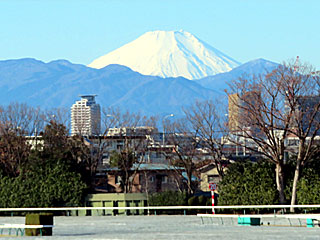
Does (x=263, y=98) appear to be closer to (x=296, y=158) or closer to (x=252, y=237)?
(x=296, y=158)

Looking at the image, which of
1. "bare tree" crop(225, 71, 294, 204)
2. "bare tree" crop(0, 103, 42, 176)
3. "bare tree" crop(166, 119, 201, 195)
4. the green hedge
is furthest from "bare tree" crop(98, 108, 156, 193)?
the green hedge

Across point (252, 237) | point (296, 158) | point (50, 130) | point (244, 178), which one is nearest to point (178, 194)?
point (244, 178)

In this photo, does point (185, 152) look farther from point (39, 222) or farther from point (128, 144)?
point (39, 222)

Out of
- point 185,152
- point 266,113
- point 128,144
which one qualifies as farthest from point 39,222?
point 128,144

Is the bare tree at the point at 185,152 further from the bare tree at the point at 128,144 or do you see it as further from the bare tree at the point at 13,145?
the bare tree at the point at 13,145

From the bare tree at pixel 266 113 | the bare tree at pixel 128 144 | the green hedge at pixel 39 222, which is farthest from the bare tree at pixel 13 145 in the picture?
the green hedge at pixel 39 222

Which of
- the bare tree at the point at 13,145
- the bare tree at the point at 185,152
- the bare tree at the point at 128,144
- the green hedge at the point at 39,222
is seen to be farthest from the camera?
the bare tree at the point at 128,144

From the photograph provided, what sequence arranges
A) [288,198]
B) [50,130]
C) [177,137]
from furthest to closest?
[177,137]
[50,130]
[288,198]

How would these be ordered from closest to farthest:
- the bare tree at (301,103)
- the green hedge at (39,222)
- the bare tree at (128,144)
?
the green hedge at (39,222)
the bare tree at (301,103)
the bare tree at (128,144)

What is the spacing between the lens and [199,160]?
7775cm

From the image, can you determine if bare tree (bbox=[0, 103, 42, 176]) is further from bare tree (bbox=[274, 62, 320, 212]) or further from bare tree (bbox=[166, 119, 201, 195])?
bare tree (bbox=[274, 62, 320, 212])

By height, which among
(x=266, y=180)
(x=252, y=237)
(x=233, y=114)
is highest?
(x=233, y=114)

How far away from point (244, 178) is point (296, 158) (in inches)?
157

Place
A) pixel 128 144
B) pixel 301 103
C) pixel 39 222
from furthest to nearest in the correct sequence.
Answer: pixel 128 144, pixel 301 103, pixel 39 222
